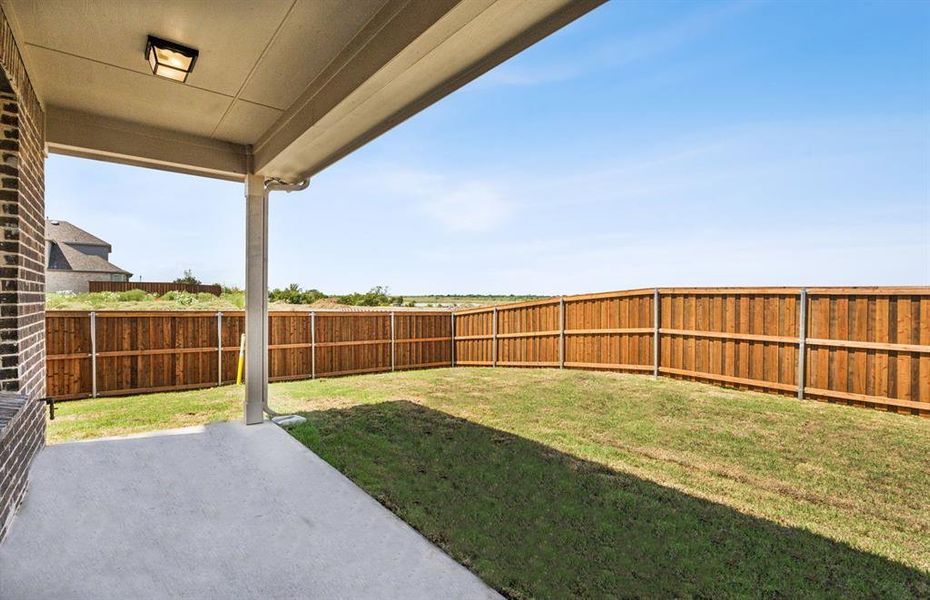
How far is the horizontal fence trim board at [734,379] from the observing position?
661 cm

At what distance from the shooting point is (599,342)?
30.3ft

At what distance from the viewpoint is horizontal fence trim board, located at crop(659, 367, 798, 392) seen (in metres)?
6.61

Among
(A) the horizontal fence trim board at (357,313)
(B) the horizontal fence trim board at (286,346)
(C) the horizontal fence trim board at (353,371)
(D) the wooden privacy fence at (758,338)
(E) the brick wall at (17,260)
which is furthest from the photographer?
(C) the horizontal fence trim board at (353,371)

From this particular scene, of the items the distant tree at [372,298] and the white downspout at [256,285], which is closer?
the white downspout at [256,285]

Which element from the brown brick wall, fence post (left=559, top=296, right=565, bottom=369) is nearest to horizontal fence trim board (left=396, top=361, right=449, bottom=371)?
fence post (left=559, top=296, right=565, bottom=369)

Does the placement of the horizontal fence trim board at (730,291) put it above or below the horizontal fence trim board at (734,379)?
above

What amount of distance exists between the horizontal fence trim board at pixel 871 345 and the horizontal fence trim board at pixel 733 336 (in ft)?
0.84

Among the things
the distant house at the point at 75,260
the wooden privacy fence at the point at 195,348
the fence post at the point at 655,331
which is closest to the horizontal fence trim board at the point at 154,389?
the wooden privacy fence at the point at 195,348

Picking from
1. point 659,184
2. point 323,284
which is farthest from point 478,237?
point 659,184

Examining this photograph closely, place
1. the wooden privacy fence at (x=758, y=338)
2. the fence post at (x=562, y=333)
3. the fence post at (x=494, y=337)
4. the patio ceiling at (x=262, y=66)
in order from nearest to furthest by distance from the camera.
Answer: the patio ceiling at (x=262, y=66)
the wooden privacy fence at (x=758, y=338)
the fence post at (x=562, y=333)
the fence post at (x=494, y=337)

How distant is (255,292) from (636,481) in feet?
13.4

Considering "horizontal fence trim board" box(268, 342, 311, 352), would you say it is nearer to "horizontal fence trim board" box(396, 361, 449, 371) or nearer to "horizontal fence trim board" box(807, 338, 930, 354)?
"horizontal fence trim board" box(396, 361, 449, 371)

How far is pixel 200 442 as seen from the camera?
4219 millimetres

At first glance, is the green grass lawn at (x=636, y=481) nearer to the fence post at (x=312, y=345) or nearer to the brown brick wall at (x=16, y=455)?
the brown brick wall at (x=16, y=455)
